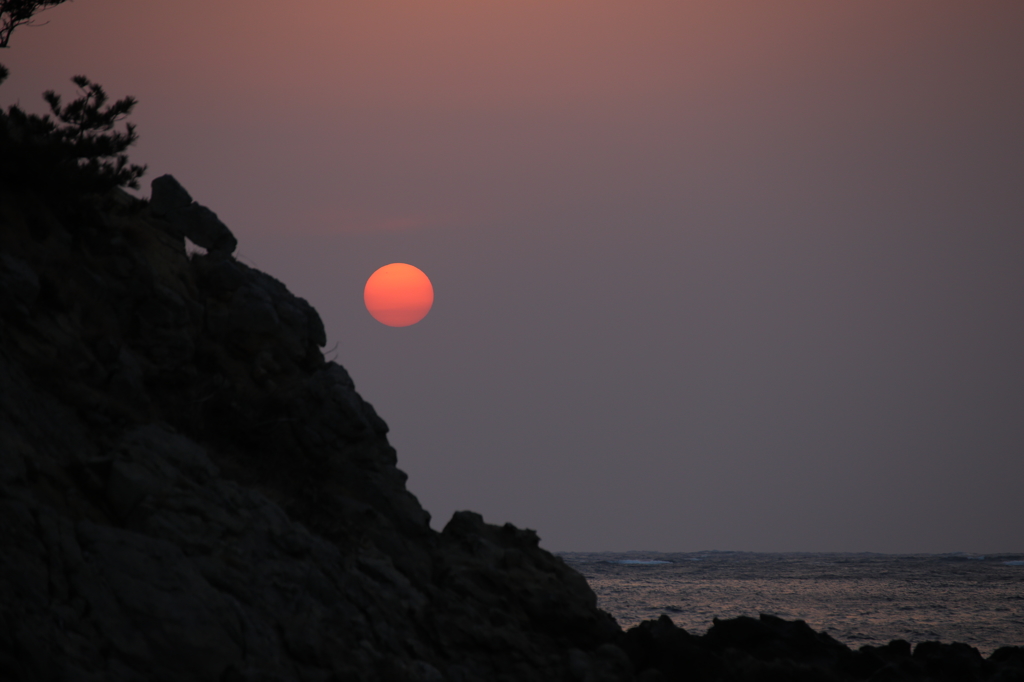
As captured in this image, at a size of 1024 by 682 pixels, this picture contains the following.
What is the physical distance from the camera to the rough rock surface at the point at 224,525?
1390 cm

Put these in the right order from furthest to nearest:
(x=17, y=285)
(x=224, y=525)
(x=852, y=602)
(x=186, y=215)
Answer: (x=852, y=602) → (x=186, y=215) → (x=17, y=285) → (x=224, y=525)

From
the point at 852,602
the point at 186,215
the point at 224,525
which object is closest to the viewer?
the point at 224,525

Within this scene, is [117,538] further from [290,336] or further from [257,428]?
[290,336]

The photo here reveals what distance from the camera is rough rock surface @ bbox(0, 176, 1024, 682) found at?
45.6 ft

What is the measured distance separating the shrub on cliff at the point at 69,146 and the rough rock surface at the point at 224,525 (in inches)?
34.5

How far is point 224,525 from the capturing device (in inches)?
699

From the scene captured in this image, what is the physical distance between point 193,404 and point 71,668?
11.4 m

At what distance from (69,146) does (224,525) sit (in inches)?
509

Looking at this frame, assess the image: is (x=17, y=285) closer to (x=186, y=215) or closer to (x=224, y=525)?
(x=224, y=525)

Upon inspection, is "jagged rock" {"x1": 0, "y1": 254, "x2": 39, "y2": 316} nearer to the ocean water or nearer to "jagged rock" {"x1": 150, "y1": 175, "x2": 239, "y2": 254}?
"jagged rock" {"x1": 150, "y1": 175, "x2": 239, "y2": 254}

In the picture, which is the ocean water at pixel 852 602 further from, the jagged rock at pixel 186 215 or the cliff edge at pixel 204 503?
the jagged rock at pixel 186 215

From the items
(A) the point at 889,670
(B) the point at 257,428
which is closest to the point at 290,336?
(B) the point at 257,428

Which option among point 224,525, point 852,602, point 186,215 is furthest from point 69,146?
point 852,602

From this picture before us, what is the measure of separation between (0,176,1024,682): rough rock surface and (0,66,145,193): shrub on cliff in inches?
34.5
